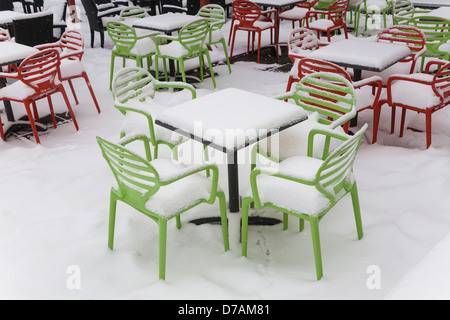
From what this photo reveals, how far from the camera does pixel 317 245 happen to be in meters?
2.50

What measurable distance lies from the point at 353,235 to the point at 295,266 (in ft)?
1.52

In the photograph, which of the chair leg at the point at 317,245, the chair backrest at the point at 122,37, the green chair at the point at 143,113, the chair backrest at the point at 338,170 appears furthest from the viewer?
the chair backrest at the point at 122,37

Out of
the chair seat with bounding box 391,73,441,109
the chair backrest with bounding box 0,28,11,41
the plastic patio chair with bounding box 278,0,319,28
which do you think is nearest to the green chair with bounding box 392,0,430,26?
the plastic patio chair with bounding box 278,0,319,28

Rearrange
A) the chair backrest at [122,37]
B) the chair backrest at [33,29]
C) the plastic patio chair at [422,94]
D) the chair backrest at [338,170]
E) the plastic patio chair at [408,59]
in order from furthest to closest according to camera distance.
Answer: the chair backrest at [33,29], the chair backrest at [122,37], the plastic patio chair at [408,59], the plastic patio chair at [422,94], the chair backrest at [338,170]

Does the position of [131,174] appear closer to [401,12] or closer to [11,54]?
[11,54]

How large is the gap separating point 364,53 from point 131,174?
2575mm

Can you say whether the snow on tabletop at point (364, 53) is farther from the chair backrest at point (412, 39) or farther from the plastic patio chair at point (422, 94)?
the chair backrest at point (412, 39)

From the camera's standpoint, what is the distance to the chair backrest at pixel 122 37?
546 cm

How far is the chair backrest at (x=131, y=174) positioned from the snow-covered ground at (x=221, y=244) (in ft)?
1.42

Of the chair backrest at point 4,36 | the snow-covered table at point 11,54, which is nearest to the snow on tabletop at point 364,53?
the snow-covered table at point 11,54

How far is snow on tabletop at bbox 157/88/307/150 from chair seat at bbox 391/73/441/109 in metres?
1.39

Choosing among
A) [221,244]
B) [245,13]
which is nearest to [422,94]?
[221,244]

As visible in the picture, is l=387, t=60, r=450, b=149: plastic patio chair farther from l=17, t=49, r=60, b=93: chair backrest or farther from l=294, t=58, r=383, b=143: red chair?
l=17, t=49, r=60, b=93: chair backrest

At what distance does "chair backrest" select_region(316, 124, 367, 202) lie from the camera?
7.77 feet
